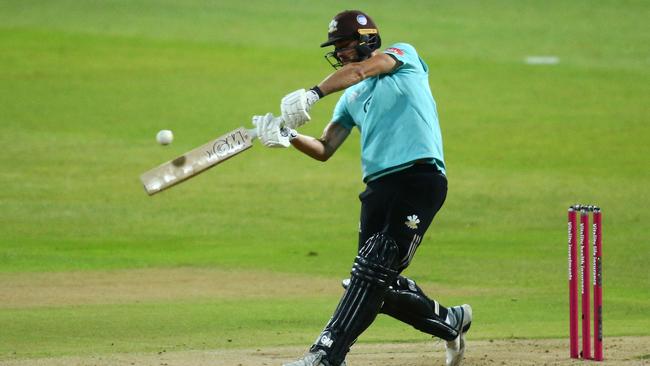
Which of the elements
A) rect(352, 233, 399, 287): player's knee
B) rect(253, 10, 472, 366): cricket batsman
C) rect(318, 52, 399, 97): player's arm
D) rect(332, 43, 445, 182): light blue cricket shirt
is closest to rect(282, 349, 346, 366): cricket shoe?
rect(253, 10, 472, 366): cricket batsman

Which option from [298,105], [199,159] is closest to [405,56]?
[298,105]

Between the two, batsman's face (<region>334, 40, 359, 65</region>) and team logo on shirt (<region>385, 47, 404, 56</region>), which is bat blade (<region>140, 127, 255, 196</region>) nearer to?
batsman's face (<region>334, 40, 359, 65</region>)

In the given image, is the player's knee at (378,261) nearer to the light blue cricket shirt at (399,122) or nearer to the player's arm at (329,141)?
the light blue cricket shirt at (399,122)

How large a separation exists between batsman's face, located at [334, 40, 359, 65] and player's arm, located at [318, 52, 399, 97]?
0.66 feet

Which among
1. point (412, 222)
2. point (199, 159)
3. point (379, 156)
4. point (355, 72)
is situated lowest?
point (412, 222)

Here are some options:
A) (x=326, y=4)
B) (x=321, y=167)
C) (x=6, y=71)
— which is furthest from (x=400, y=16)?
(x=321, y=167)

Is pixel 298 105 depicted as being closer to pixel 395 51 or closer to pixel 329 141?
pixel 395 51

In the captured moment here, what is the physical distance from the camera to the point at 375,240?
23.2ft

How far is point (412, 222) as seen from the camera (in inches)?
280

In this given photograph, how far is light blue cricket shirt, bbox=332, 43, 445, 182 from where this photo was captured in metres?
7.09

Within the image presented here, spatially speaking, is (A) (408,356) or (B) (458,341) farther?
(A) (408,356)

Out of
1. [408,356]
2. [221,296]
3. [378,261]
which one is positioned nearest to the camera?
[378,261]

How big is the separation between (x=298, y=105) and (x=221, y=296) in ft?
13.7

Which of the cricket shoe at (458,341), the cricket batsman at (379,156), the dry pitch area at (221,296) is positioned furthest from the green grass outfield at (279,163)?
the cricket batsman at (379,156)
